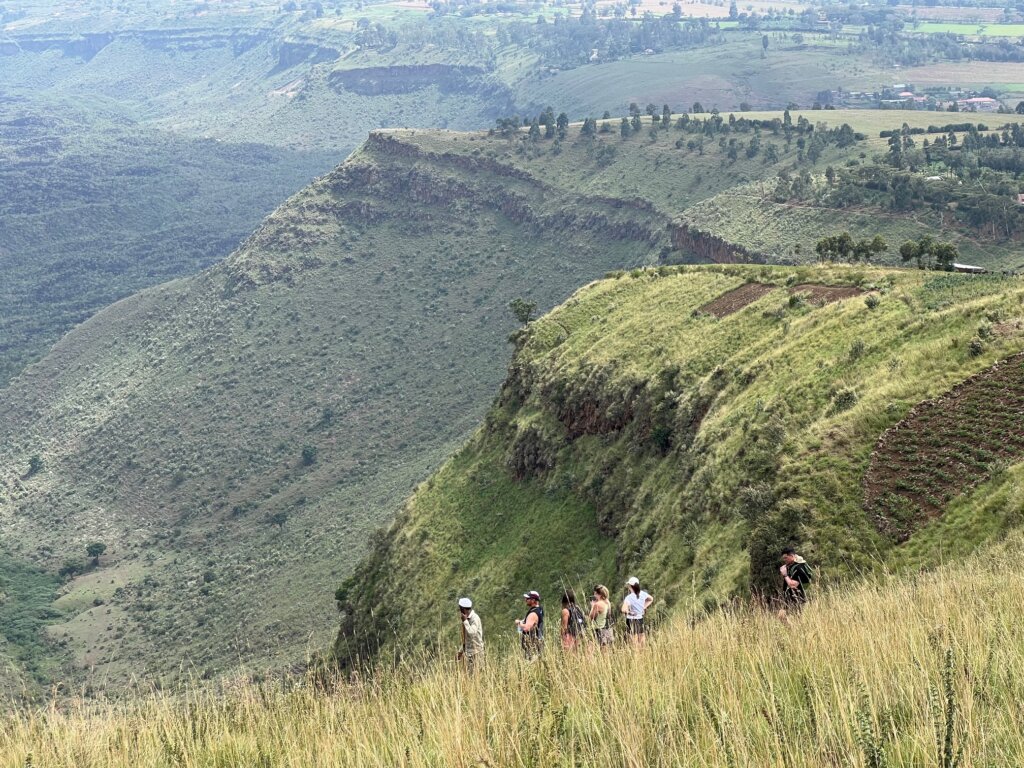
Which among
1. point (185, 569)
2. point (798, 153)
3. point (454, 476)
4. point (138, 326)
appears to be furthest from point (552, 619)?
point (138, 326)

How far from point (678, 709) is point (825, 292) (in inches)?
1679

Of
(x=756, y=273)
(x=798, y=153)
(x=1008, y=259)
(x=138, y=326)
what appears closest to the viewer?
(x=756, y=273)

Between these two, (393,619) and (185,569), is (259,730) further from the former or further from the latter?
(185,569)

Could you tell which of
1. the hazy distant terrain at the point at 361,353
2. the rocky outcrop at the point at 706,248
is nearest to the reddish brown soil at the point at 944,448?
the hazy distant terrain at the point at 361,353

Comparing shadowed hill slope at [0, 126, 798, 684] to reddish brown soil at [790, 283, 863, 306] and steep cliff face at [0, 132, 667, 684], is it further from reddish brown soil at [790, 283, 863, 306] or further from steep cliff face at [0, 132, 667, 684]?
reddish brown soil at [790, 283, 863, 306]

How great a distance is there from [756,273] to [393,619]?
28.7 meters

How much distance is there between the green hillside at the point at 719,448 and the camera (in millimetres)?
25672

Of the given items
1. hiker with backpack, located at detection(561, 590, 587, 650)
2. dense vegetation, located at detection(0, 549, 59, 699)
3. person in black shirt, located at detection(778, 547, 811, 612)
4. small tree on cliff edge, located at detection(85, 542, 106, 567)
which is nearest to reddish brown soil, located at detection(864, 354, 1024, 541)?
person in black shirt, located at detection(778, 547, 811, 612)

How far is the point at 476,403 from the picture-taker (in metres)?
119

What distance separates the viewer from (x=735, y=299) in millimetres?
55750

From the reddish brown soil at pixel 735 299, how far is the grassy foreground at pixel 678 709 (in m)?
41.1

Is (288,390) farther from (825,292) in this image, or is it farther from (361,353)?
(825,292)

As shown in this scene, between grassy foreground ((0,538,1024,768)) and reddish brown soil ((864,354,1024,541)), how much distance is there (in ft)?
38.3

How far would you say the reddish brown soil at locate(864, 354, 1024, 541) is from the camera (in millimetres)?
25075
